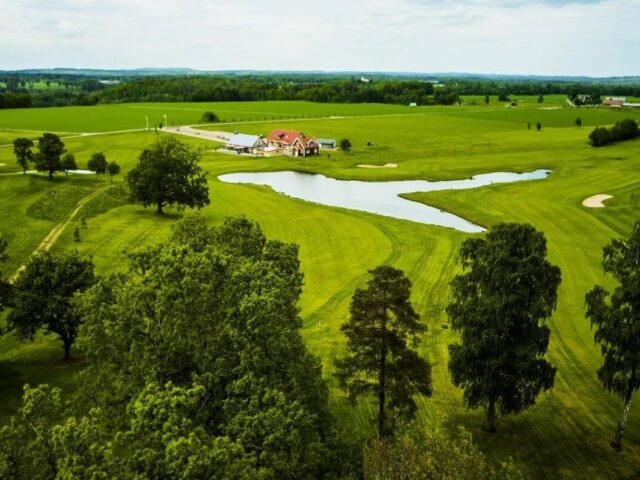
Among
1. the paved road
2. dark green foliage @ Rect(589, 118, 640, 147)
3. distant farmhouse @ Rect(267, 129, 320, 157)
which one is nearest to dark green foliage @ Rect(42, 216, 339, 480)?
distant farmhouse @ Rect(267, 129, 320, 157)

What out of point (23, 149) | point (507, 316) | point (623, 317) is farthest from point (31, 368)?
point (23, 149)

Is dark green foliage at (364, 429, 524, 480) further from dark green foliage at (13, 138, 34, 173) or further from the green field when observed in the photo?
dark green foliage at (13, 138, 34, 173)

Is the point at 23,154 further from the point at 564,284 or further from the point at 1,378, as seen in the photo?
the point at 564,284

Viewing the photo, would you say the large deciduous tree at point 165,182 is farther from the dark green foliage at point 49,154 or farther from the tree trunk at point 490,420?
the tree trunk at point 490,420

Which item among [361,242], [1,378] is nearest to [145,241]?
[361,242]

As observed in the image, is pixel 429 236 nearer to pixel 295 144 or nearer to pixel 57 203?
pixel 57 203

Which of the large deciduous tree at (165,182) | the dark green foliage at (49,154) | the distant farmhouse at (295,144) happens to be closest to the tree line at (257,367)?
the large deciduous tree at (165,182)
